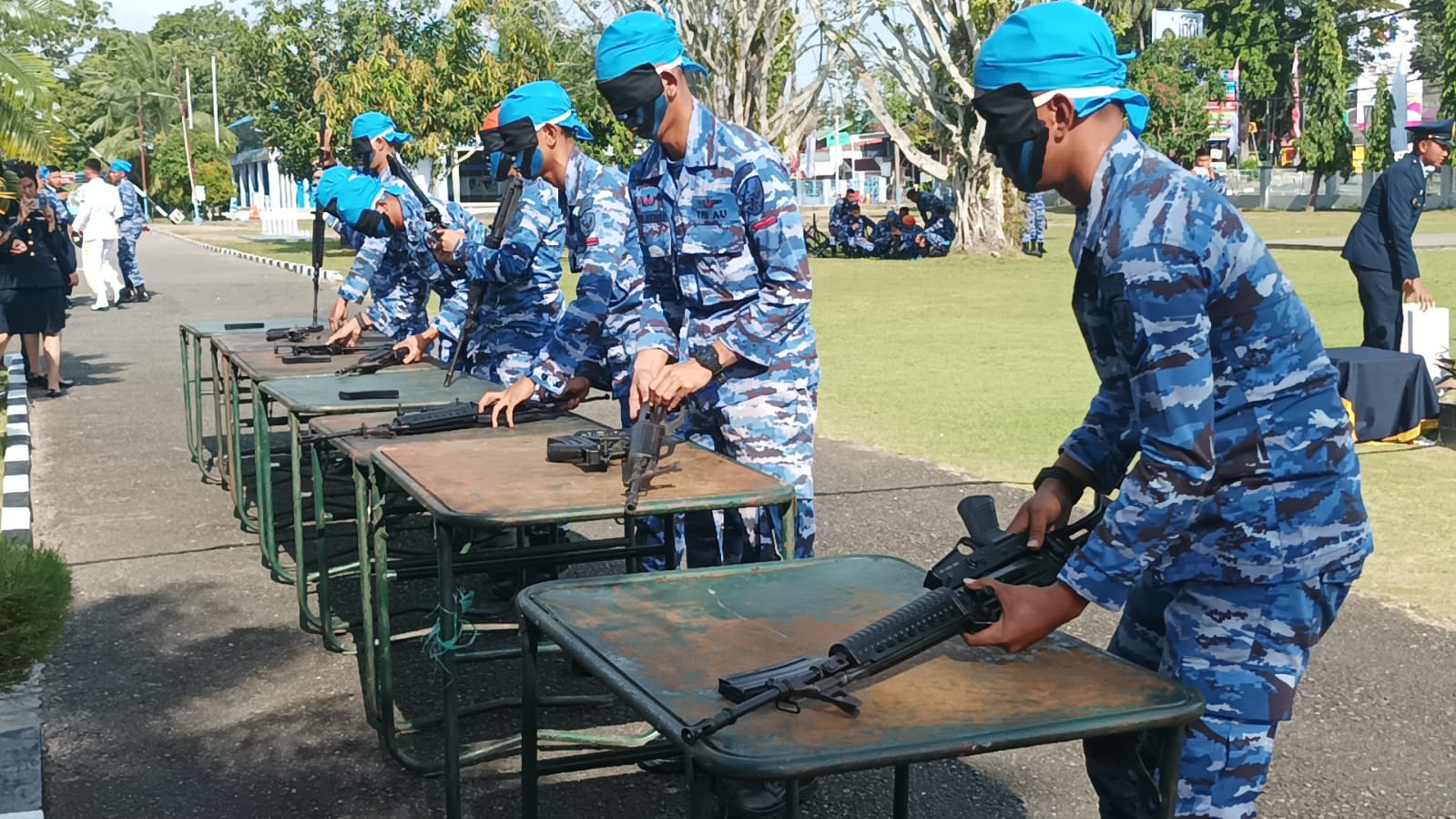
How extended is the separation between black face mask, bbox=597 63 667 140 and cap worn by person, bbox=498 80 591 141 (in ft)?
3.75

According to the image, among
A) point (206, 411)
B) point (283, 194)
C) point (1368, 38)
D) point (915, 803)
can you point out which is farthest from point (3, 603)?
point (1368, 38)

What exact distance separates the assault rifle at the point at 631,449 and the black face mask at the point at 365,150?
435cm

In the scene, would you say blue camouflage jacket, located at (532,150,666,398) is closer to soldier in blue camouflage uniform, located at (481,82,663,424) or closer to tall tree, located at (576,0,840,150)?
soldier in blue camouflage uniform, located at (481,82,663,424)

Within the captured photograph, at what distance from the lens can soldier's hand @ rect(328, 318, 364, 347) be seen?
7297 millimetres

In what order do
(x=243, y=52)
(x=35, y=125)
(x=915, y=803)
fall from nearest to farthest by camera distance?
(x=915, y=803) → (x=35, y=125) → (x=243, y=52)

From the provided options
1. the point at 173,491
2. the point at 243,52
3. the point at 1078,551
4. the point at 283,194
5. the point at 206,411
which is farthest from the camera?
the point at 283,194

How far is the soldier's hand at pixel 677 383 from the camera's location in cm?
392

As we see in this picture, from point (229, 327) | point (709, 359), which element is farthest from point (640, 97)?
point (229, 327)

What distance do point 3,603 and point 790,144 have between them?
31446 millimetres

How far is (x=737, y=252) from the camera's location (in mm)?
4176

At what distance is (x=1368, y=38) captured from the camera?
6956 cm

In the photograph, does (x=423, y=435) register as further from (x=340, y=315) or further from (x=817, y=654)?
(x=340, y=315)

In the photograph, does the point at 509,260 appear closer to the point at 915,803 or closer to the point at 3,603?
the point at 915,803

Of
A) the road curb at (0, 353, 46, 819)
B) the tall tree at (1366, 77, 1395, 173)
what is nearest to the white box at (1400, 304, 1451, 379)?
the road curb at (0, 353, 46, 819)
